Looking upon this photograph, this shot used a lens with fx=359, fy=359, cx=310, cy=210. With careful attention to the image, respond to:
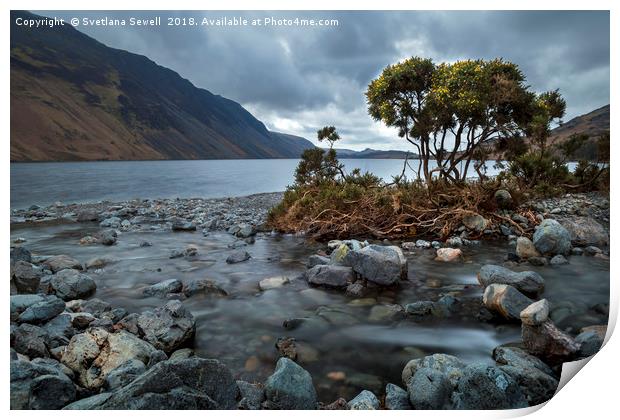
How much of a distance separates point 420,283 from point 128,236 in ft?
27.9

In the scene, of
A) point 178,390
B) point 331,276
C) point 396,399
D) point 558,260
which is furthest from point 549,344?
point 558,260

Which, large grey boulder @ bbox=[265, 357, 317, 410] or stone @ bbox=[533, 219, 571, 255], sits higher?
stone @ bbox=[533, 219, 571, 255]

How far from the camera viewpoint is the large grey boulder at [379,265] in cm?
588

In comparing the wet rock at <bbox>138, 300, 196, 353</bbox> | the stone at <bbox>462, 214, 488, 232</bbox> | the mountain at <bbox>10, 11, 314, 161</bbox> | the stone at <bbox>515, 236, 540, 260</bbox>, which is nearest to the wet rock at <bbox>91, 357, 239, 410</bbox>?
the wet rock at <bbox>138, 300, 196, 353</bbox>

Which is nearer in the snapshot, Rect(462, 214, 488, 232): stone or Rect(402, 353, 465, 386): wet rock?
Rect(402, 353, 465, 386): wet rock

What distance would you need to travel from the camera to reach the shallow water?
12.0ft

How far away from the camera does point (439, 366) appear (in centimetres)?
318

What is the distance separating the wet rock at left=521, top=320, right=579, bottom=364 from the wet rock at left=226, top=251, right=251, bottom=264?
554cm

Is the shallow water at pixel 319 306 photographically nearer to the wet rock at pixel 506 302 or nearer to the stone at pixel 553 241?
the wet rock at pixel 506 302

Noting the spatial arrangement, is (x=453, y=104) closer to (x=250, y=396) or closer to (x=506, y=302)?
(x=506, y=302)

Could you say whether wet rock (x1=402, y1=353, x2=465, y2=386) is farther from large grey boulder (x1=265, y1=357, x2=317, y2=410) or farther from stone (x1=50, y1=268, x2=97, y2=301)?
stone (x1=50, y1=268, x2=97, y2=301)

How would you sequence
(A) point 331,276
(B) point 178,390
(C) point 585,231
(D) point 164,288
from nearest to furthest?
(B) point 178,390
(D) point 164,288
(A) point 331,276
(C) point 585,231

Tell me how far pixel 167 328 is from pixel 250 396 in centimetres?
148

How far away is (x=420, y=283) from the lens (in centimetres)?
614
